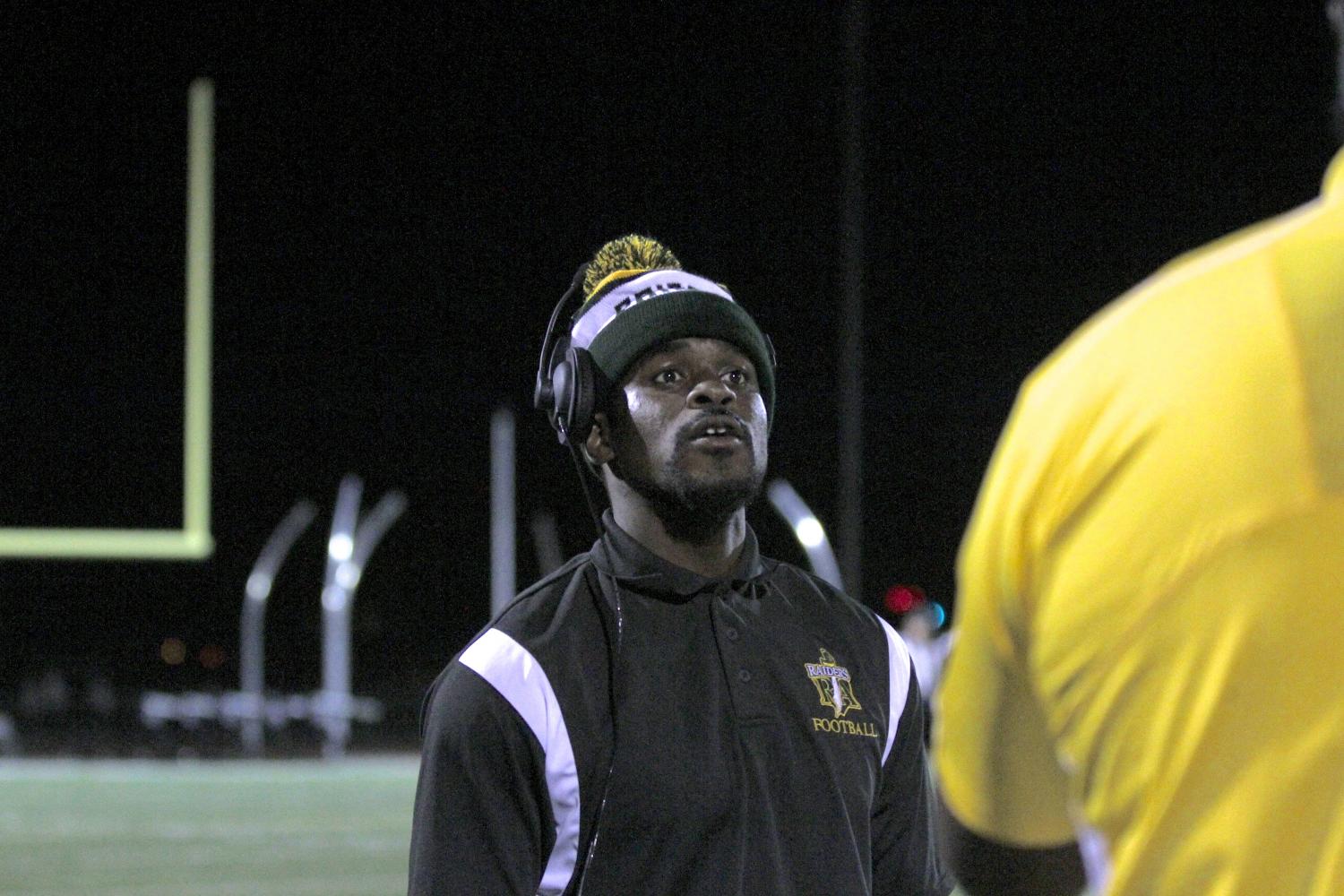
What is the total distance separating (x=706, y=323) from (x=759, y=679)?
49 cm

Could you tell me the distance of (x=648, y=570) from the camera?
2.57 m

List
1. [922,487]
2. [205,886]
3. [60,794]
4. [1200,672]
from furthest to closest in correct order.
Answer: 1. [922,487]
2. [60,794]
3. [205,886]
4. [1200,672]

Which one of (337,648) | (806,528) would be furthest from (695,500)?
(337,648)

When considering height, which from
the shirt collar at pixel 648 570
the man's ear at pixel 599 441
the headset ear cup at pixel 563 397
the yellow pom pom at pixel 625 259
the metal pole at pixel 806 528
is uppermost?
the yellow pom pom at pixel 625 259

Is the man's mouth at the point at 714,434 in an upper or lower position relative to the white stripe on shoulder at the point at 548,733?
upper

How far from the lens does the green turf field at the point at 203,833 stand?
10977 mm

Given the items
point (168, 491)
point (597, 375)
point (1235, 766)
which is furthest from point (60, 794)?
point (168, 491)

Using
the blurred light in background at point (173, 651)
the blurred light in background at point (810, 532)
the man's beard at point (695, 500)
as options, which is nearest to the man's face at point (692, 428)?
the man's beard at point (695, 500)

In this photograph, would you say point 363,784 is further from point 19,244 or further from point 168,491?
point 168,491

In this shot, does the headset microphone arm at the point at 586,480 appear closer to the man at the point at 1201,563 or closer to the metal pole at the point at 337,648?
the man at the point at 1201,563

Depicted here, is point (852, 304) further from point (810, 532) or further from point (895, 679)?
point (895, 679)

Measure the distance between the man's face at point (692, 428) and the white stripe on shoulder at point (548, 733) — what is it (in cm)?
35

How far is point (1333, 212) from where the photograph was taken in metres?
0.99

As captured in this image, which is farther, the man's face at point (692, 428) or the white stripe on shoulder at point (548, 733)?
the man's face at point (692, 428)
